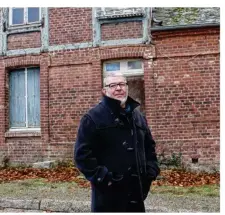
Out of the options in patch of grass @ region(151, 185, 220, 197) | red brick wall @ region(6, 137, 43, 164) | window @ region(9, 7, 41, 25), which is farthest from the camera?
window @ region(9, 7, 41, 25)

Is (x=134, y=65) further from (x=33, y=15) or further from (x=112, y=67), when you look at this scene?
(x=33, y=15)

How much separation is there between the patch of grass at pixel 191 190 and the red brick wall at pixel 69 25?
18.1 feet

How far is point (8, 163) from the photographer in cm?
1291

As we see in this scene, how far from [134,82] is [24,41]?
3.89 meters

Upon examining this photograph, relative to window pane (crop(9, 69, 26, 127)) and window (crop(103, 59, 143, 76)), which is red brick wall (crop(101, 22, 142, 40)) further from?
window pane (crop(9, 69, 26, 127))

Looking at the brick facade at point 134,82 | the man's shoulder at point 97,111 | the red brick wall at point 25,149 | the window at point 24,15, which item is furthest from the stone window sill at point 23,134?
the man's shoulder at point 97,111

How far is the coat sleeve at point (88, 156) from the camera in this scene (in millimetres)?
3555

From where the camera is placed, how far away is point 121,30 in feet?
38.5

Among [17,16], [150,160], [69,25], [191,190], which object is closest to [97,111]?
[150,160]

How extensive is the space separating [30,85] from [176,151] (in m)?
5.22

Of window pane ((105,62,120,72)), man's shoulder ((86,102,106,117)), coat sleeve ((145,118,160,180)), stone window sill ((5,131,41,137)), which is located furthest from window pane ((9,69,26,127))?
man's shoulder ((86,102,106,117))

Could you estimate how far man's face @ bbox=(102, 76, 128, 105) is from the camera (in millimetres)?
3698

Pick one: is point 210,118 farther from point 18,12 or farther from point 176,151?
point 18,12
